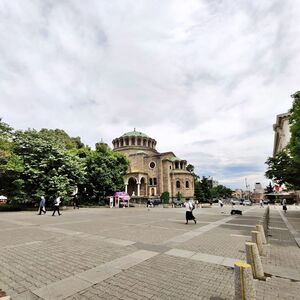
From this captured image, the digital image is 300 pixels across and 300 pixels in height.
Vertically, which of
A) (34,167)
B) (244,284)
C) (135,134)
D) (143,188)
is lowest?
(244,284)

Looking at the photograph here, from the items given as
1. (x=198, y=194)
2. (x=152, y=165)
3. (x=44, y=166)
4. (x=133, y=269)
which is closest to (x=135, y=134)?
(x=152, y=165)

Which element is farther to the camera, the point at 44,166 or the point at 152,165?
the point at 152,165

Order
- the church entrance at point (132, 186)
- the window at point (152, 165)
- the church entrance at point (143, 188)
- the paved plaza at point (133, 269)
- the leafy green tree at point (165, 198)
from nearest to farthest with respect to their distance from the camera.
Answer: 1. the paved plaza at point (133, 269)
2. the leafy green tree at point (165, 198)
3. the church entrance at point (143, 188)
4. the church entrance at point (132, 186)
5. the window at point (152, 165)

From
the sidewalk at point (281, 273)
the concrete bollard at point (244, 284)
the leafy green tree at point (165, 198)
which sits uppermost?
the leafy green tree at point (165, 198)

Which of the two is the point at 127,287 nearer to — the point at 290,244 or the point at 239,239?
the point at 239,239

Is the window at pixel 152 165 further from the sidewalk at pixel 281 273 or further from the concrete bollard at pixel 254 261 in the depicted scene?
the concrete bollard at pixel 254 261

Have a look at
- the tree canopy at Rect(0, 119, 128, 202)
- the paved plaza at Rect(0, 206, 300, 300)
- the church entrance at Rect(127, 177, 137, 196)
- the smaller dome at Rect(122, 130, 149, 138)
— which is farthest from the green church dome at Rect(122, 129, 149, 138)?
the paved plaza at Rect(0, 206, 300, 300)

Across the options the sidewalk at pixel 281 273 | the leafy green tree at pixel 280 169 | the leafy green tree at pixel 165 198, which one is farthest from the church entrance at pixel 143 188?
the sidewalk at pixel 281 273

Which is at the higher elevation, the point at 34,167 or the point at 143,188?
the point at 143,188

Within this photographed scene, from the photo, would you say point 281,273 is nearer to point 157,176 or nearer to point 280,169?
point 280,169

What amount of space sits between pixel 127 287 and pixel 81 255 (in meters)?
2.79

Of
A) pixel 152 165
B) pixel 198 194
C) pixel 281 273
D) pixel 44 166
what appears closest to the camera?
pixel 281 273

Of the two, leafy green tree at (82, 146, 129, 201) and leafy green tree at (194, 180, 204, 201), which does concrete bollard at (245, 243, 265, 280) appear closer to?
leafy green tree at (82, 146, 129, 201)

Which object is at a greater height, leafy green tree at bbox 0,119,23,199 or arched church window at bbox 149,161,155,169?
arched church window at bbox 149,161,155,169
